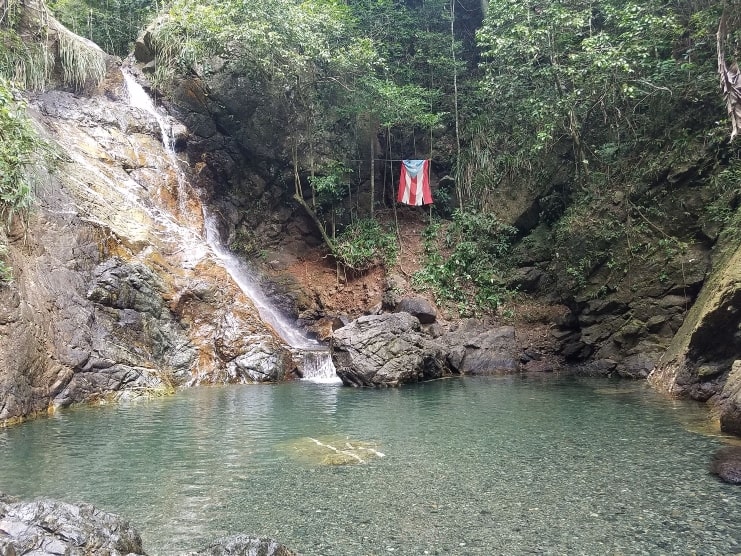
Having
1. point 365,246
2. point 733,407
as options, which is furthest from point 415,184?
point 733,407

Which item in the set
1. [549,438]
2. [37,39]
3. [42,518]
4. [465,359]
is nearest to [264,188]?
[37,39]

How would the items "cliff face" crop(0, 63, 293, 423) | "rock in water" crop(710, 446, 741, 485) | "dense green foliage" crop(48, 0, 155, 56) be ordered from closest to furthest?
"rock in water" crop(710, 446, 741, 485), "cliff face" crop(0, 63, 293, 423), "dense green foliage" crop(48, 0, 155, 56)

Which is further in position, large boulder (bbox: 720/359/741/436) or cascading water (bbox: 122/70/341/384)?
cascading water (bbox: 122/70/341/384)

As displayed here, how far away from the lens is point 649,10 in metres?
13.7

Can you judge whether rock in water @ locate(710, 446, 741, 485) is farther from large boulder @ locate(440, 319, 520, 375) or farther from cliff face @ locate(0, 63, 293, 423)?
cliff face @ locate(0, 63, 293, 423)

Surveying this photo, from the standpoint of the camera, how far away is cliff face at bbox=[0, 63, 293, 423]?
10.6m

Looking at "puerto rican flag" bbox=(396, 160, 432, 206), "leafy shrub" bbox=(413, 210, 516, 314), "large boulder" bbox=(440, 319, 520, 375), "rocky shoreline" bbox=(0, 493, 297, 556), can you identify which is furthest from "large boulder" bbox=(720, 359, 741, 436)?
"puerto rican flag" bbox=(396, 160, 432, 206)

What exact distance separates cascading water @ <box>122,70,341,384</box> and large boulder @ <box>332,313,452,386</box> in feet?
4.96

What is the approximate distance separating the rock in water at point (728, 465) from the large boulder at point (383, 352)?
775cm

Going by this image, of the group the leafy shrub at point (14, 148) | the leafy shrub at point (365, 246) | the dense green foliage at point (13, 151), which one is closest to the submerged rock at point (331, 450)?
the dense green foliage at point (13, 151)

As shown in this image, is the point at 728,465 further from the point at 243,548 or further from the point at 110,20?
the point at 110,20

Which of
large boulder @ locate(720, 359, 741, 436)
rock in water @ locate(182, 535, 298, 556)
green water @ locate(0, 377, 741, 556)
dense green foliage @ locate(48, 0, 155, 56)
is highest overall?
dense green foliage @ locate(48, 0, 155, 56)

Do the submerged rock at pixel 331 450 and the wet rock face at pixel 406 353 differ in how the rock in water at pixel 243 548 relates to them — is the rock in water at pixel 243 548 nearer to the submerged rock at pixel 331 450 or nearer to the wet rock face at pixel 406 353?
the submerged rock at pixel 331 450

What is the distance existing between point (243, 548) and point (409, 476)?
2.99 meters
